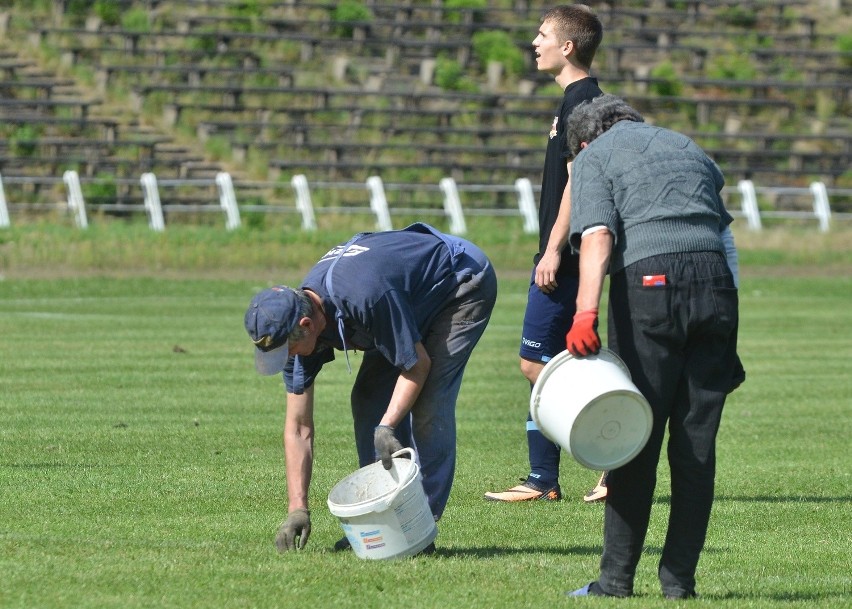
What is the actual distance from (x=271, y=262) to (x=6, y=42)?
14.4 m

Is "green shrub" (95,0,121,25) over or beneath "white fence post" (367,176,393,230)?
over

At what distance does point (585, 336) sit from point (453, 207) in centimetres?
2442

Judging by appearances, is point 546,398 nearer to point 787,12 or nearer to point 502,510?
point 502,510

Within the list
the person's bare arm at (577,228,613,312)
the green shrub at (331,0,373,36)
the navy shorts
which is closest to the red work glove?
the person's bare arm at (577,228,613,312)

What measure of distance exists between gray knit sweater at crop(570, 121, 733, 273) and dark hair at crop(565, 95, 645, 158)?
0.11 m

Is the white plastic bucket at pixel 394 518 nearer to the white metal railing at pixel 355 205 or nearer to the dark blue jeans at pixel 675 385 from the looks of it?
the dark blue jeans at pixel 675 385

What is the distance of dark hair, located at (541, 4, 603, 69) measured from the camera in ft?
24.3

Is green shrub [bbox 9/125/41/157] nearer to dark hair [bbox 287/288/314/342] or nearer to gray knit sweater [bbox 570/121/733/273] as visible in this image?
dark hair [bbox 287/288/314/342]

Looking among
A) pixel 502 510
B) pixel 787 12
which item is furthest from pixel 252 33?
pixel 502 510

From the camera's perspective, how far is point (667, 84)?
3869cm

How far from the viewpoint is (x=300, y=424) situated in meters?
6.43

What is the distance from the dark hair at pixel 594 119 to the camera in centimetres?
549

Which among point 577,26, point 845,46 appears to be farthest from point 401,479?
point 845,46

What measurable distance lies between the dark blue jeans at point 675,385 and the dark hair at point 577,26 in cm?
236
